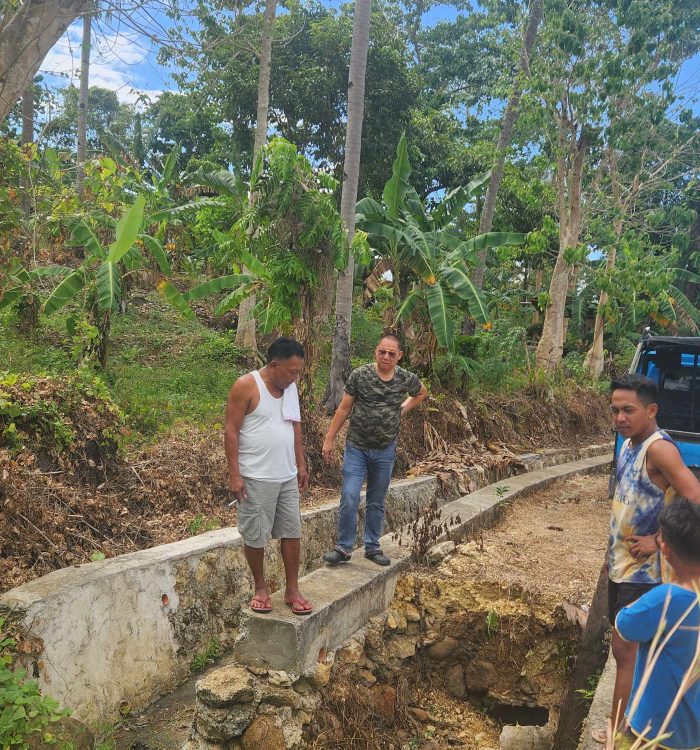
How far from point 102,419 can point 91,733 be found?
264 cm

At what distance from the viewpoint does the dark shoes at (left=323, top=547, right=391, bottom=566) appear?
522 cm

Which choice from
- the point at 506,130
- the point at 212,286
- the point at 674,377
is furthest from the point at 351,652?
the point at 506,130

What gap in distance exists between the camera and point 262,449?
4055mm

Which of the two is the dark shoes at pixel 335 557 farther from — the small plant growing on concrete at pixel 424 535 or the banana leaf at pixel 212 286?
the banana leaf at pixel 212 286

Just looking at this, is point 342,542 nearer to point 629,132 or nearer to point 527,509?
point 527,509

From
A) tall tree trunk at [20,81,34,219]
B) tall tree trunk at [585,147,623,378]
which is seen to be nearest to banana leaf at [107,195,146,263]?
tall tree trunk at [20,81,34,219]

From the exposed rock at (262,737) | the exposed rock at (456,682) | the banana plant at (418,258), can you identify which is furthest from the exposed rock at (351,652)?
the banana plant at (418,258)

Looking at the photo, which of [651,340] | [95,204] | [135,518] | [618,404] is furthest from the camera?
[95,204]

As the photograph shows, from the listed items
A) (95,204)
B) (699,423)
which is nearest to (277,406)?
(699,423)

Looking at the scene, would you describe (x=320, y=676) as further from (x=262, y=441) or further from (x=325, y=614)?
(x=262, y=441)

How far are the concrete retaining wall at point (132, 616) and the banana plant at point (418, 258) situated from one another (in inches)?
209

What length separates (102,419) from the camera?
6062 mm

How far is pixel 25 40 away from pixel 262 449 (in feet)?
11.2

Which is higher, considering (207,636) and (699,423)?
(699,423)
